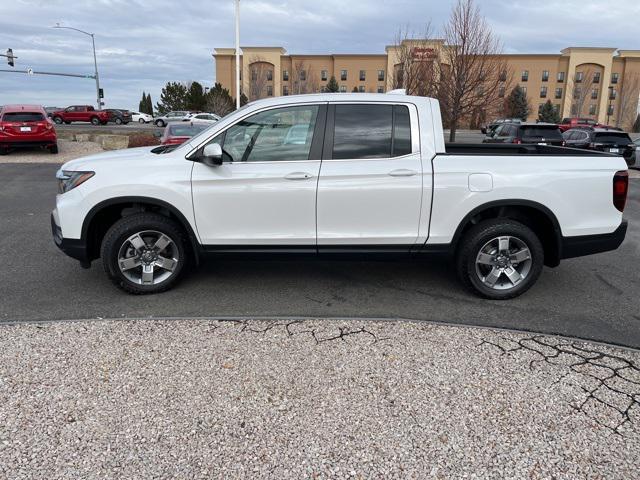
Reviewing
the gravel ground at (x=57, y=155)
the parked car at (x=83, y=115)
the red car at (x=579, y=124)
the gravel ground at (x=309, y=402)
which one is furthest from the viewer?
the parked car at (x=83, y=115)

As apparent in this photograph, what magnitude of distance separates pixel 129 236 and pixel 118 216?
0.44 meters

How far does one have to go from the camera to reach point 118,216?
5168 mm

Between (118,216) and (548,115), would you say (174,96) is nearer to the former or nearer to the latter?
(548,115)

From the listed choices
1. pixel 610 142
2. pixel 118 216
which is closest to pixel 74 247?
pixel 118 216

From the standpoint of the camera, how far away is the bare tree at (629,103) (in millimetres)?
78562

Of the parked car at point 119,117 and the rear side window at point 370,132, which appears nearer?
the rear side window at point 370,132

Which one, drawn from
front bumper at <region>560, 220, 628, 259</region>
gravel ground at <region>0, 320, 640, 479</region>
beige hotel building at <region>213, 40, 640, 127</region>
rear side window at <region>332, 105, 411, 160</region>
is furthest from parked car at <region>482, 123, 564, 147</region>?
beige hotel building at <region>213, 40, 640, 127</region>

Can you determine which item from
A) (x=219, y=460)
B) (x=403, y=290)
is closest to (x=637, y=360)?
(x=403, y=290)

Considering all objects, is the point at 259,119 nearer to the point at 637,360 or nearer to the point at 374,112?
the point at 374,112

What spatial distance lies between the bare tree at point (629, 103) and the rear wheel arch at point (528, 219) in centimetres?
8563

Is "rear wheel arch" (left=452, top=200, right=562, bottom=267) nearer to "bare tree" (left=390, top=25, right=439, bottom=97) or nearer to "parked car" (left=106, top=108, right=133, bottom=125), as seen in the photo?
"bare tree" (left=390, top=25, right=439, bottom=97)

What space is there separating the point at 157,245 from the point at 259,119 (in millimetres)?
1482

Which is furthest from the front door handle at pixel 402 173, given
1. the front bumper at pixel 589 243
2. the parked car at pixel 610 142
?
the parked car at pixel 610 142

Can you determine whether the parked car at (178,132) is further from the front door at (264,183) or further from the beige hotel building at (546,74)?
the beige hotel building at (546,74)
